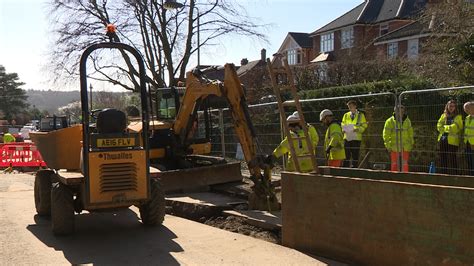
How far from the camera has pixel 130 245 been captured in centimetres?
699

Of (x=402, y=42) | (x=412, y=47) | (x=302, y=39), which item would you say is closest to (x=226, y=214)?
(x=412, y=47)

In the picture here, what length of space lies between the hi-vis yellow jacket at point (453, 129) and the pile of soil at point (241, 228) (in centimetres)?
360

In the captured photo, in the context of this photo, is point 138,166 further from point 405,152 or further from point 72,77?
point 72,77

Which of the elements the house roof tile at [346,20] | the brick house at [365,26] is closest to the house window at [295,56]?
the brick house at [365,26]

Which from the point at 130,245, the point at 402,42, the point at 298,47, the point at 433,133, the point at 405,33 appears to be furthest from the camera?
the point at 298,47

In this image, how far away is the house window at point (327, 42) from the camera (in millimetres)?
54850

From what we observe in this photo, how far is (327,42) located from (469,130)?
4904cm

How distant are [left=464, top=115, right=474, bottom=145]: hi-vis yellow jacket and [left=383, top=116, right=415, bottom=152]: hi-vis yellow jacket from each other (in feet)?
2.95

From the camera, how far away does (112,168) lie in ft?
23.3

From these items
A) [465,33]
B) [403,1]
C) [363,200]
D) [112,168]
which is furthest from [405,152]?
[403,1]

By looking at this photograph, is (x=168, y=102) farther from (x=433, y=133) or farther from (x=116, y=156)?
(x=433, y=133)

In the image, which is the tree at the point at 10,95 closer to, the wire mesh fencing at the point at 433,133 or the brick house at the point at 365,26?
the brick house at the point at 365,26

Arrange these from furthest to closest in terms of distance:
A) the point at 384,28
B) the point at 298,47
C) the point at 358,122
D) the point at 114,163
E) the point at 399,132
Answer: the point at 298,47, the point at 384,28, the point at 358,122, the point at 399,132, the point at 114,163

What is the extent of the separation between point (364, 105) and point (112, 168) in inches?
235
